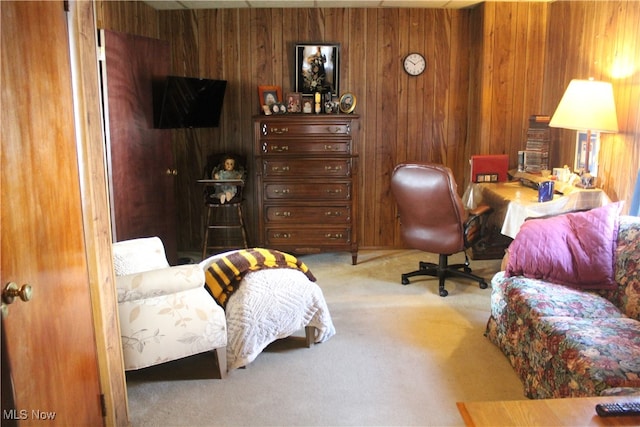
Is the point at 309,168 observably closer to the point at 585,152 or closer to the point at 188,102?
the point at 188,102

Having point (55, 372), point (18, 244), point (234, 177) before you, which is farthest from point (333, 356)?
point (234, 177)

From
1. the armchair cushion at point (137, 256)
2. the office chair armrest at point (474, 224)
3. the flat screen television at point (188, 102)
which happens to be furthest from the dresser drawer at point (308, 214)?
the armchair cushion at point (137, 256)

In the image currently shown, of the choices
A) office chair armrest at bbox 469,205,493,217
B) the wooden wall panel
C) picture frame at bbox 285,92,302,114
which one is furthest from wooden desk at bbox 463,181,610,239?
picture frame at bbox 285,92,302,114

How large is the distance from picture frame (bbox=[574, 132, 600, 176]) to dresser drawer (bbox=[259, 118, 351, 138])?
1798mm

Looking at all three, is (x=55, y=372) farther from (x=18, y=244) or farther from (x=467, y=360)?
(x=467, y=360)

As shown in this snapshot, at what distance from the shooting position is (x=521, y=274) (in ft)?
10.2

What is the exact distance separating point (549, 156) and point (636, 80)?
122cm

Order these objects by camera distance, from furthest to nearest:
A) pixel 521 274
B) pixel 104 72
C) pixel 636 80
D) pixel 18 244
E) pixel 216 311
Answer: pixel 104 72 → pixel 636 80 → pixel 521 274 → pixel 216 311 → pixel 18 244

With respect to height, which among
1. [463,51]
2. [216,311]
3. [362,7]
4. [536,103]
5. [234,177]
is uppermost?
A: [362,7]

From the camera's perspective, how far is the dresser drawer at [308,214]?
4887mm

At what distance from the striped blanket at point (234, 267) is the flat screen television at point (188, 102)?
1.77 m

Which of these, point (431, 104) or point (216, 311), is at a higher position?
point (431, 104)

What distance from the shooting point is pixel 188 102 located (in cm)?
470

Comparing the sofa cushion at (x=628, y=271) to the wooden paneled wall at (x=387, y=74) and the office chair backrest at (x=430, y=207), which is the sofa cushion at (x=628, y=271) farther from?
the wooden paneled wall at (x=387, y=74)
